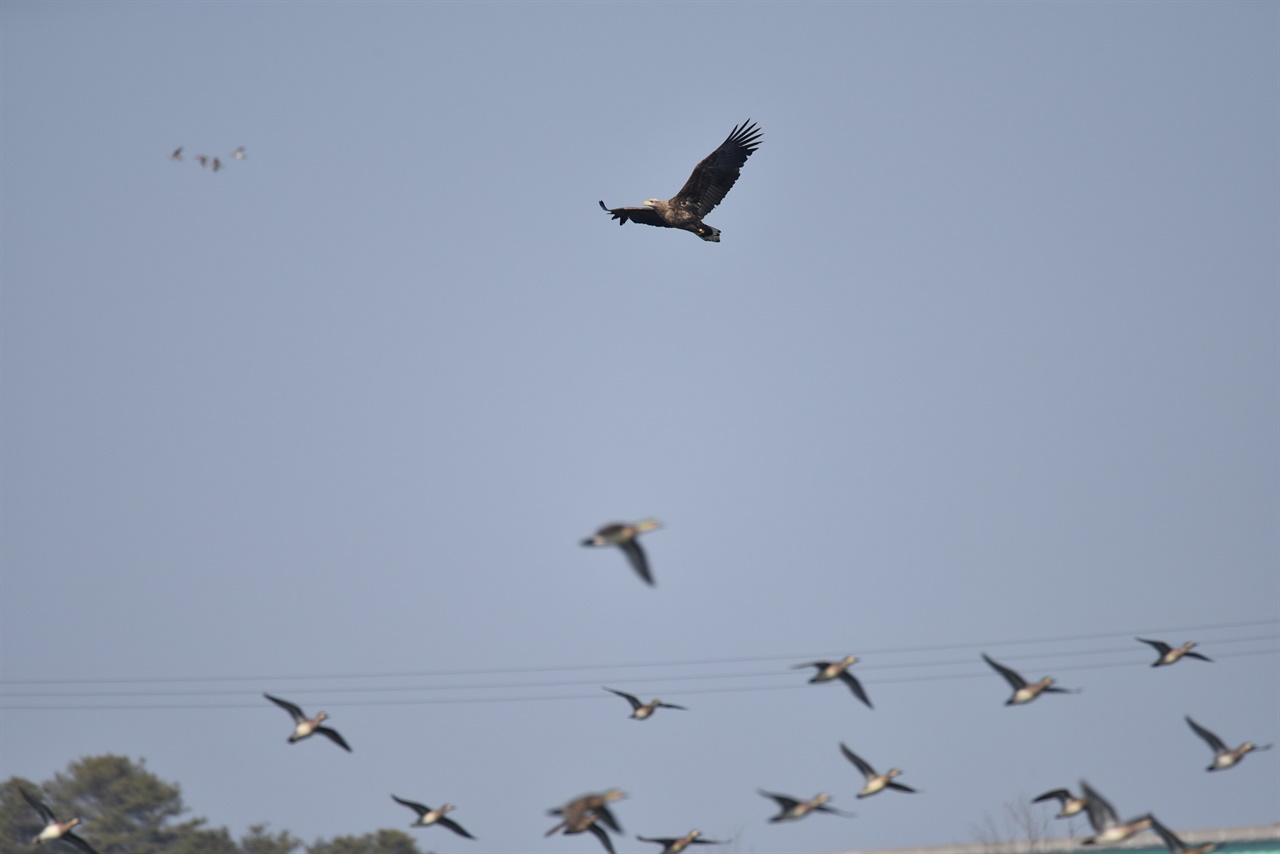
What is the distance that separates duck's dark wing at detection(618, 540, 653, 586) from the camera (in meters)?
20.7

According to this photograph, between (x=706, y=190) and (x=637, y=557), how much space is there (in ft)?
67.5

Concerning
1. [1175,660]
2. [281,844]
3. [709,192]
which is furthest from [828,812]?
[281,844]

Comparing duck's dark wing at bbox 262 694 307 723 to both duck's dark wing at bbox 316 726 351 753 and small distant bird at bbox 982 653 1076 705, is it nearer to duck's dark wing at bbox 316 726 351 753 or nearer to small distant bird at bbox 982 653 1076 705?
duck's dark wing at bbox 316 726 351 753

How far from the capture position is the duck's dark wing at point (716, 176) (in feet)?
131

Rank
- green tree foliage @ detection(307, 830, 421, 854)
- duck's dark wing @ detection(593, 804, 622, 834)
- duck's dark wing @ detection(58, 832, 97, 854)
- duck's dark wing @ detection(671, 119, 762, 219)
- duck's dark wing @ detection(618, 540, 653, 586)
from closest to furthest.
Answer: duck's dark wing @ detection(618, 540, 653, 586), duck's dark wing @ detection(593, 804, 622, 834), duck's dark wing @ detection(58, 832, 97, 854), duck's dark wing @ detection(671, 119, 762, 219), green tree foliage @ detection(307, 830, 421, 854)

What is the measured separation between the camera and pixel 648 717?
1190 inches

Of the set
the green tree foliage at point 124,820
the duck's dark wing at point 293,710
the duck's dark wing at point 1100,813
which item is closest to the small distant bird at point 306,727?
the duck's dark wing at point 293,710

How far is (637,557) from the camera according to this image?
21.2 meters

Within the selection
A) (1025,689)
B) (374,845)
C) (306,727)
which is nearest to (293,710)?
(306,727)

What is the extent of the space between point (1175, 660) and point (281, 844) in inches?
1969

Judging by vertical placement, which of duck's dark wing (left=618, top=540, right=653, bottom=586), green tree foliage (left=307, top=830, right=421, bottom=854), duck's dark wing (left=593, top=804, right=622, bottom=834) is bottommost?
duck's dark wing (left=593, top=804, right=622, bottom=834)

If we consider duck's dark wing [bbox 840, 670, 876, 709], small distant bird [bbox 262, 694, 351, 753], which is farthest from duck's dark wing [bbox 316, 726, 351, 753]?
duck's dark wing [bbox 840, 670, 876, 709]

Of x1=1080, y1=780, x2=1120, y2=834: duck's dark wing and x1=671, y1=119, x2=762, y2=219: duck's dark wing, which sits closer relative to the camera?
x1=1080, y1=780, x2=1120, y2=834: duck's dark wing

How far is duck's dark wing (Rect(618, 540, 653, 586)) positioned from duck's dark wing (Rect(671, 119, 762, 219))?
65.0 feet
